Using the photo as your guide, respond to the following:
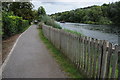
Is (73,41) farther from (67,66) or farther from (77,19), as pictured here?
(77,19)

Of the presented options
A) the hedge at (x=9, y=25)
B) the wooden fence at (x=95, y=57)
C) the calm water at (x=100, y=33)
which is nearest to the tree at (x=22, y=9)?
the calm water at (x=100, y=33)

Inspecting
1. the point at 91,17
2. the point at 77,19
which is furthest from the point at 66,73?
the point at 77,19

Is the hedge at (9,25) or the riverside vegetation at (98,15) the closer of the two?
the hedge at (9,25)

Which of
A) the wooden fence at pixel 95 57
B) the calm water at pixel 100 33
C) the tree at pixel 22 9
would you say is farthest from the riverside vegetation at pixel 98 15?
the wooden fence at pixel 95 57

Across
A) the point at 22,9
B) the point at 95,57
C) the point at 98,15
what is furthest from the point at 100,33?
the point at 98,15

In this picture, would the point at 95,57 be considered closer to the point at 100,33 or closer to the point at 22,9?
the point at 100,33

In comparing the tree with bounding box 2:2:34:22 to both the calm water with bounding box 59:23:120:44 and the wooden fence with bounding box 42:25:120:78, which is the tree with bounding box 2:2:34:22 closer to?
the calm water with bounding box 59:23:120:44

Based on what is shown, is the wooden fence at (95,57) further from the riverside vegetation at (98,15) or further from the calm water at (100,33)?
the riverside vegetation at (98,15)

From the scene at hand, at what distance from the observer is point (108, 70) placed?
9.95 feet

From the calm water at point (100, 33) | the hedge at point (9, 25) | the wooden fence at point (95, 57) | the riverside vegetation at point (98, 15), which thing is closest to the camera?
the wooden fence at point (95, 57)

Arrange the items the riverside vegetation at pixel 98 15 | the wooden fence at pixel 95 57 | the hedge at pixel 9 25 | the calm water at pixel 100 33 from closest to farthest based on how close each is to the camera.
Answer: the wooden fence at pixel 95 57 < the hedge at pixel 9 25 < the calm water at pixel 100 33 < the riverside vegetation at pixel 98 15

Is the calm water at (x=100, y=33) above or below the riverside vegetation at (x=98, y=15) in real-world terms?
below

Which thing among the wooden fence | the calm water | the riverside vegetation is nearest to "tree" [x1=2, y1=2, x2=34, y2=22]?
the riverside vegetation

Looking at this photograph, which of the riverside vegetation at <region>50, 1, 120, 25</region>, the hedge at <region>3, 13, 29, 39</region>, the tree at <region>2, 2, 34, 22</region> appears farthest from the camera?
the riverside vegetation at <region>50, 1, 120, 25</region>
